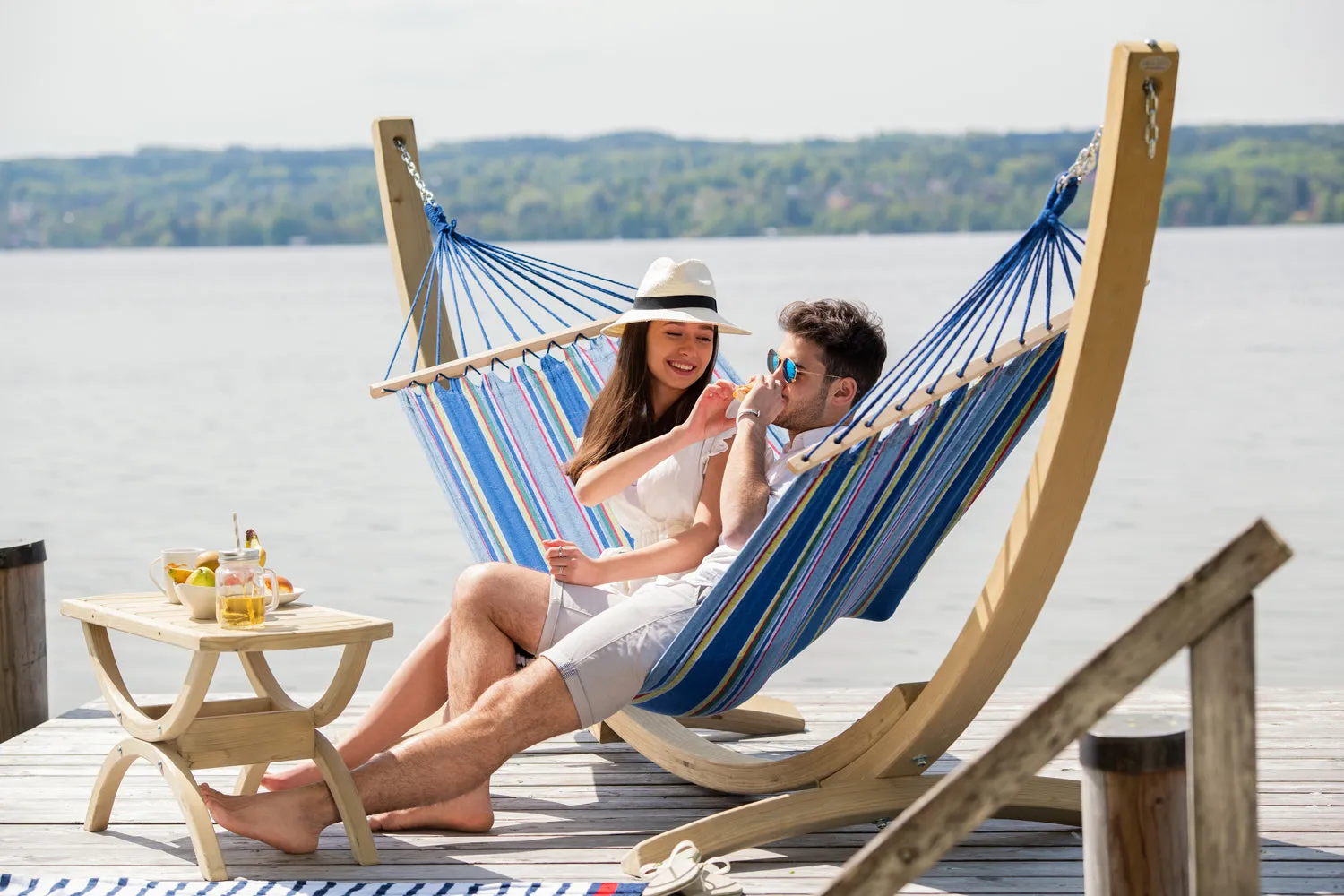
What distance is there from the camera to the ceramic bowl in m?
2.95

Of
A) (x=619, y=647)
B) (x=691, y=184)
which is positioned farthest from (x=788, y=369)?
(x=691, y=184)

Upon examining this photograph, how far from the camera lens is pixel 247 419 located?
14.1m

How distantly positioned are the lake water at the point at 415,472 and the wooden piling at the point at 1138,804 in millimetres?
2892

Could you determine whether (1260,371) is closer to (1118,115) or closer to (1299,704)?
(1299,704)

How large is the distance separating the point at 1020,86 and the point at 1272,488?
32748 millimetres

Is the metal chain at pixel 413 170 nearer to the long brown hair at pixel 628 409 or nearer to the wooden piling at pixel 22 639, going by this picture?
the long brown hair at pixel 628 409

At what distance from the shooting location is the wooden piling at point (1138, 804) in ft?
6.57

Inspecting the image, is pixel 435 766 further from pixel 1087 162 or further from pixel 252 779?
pixel 1087 162

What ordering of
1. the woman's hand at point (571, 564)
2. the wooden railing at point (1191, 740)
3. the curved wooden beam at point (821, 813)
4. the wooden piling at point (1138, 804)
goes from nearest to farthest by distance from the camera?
the wooden railing at point (1191, 740) < the wooden piling at point (1138, 804) < the curved wooden beam at point (821, 813) < the woman's hand at point (571, 564)

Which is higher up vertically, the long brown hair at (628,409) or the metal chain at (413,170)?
Answer: the metal chain at (413,170)

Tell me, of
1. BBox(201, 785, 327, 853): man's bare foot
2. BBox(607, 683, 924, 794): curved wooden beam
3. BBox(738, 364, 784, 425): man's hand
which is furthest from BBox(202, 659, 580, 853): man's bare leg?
BBox(738, 364, 784, 425): man's hand

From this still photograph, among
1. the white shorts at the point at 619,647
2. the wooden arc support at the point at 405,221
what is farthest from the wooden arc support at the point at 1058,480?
the wooden arc support at the point at 405,221

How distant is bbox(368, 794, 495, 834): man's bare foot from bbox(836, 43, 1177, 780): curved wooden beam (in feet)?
2.60

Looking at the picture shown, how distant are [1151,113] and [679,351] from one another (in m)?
1.31
